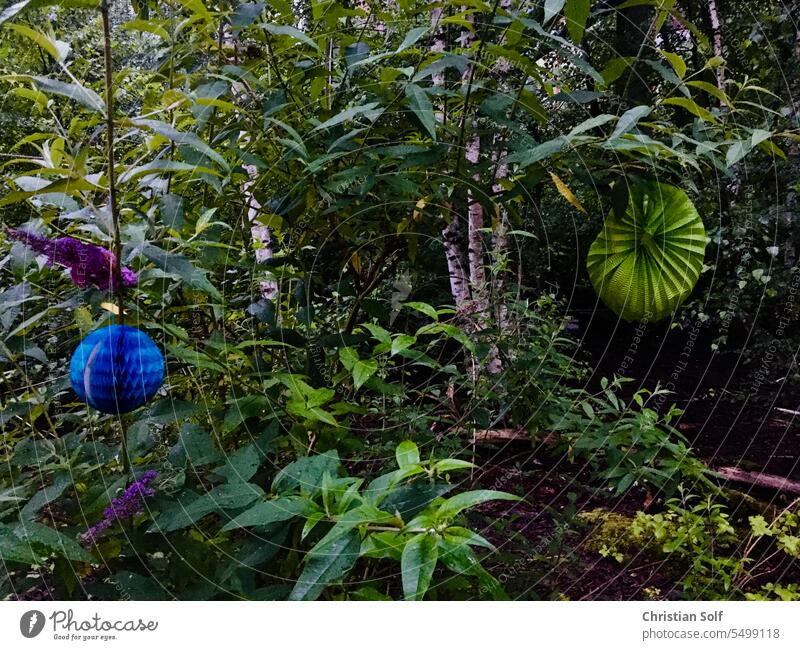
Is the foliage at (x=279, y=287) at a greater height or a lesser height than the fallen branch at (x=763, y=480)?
greater

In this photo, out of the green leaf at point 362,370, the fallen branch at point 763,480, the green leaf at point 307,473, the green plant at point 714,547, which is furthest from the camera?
the fallen branch at point 763,480

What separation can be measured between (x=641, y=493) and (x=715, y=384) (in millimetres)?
1017

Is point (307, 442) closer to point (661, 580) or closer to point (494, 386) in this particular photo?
point (494, 386)

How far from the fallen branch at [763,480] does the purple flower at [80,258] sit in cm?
138

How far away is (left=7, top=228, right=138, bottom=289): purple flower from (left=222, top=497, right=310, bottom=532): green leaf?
26 centimetres

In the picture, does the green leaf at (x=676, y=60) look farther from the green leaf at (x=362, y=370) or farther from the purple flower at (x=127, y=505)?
the purple flower at (x=127, y=505)

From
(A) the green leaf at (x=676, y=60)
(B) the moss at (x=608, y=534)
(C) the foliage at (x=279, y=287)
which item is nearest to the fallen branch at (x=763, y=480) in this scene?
(B) the moss at (x=608, y=534)

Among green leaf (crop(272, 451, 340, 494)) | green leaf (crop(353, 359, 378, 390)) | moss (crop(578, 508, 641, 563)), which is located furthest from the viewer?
moss (crop(578, 508, 641, 563))

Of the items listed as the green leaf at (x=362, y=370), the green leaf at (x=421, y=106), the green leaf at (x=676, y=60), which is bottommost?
the green leaf at (x=362, y=370)

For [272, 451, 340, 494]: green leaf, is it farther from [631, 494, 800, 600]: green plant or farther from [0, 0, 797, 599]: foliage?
[631, 494, 800, 600]: green plant

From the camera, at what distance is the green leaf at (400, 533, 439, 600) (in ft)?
1.37

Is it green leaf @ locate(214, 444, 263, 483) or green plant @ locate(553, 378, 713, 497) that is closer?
green leaf @ locate(214, 444, 263, 483)

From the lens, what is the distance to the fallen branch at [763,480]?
142cm

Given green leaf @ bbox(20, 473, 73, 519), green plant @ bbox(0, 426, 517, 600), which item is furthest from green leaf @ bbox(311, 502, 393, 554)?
green leaf @ bbox(20, 473, 73, 519)
